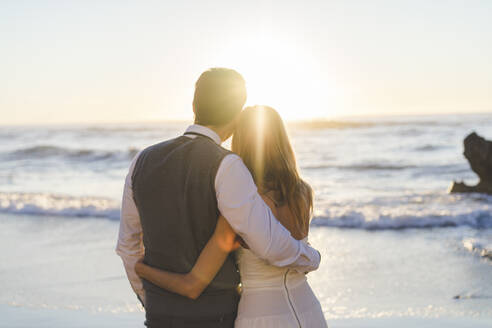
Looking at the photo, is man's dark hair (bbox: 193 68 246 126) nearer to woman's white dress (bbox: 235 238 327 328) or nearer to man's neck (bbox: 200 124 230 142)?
man's neck (bbox: 200 124 230 142)

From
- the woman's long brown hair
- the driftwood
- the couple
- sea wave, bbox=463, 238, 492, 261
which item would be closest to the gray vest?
the couple

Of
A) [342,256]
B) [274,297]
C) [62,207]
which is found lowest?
[62,207]

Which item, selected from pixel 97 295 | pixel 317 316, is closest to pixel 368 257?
pixel 97 295

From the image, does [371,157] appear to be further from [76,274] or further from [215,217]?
[215,217]

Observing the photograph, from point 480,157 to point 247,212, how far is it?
10577mm

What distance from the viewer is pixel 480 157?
36.8 feet

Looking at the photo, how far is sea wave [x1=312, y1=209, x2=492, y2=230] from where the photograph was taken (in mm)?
8914

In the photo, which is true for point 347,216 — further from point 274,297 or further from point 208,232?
point 208,232

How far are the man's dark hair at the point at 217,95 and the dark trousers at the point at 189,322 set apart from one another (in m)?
0.73

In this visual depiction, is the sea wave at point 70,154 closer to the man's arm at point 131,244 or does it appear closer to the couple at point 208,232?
the man's arm at point 131,244

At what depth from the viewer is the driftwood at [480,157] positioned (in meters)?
11.1

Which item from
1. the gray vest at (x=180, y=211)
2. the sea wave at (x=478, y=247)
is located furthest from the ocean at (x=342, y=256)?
the gray vest at (x=180, y=211)

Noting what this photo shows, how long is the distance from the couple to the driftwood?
32.8 ft

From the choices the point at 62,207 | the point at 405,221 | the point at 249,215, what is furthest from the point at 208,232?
the point at 62,207
